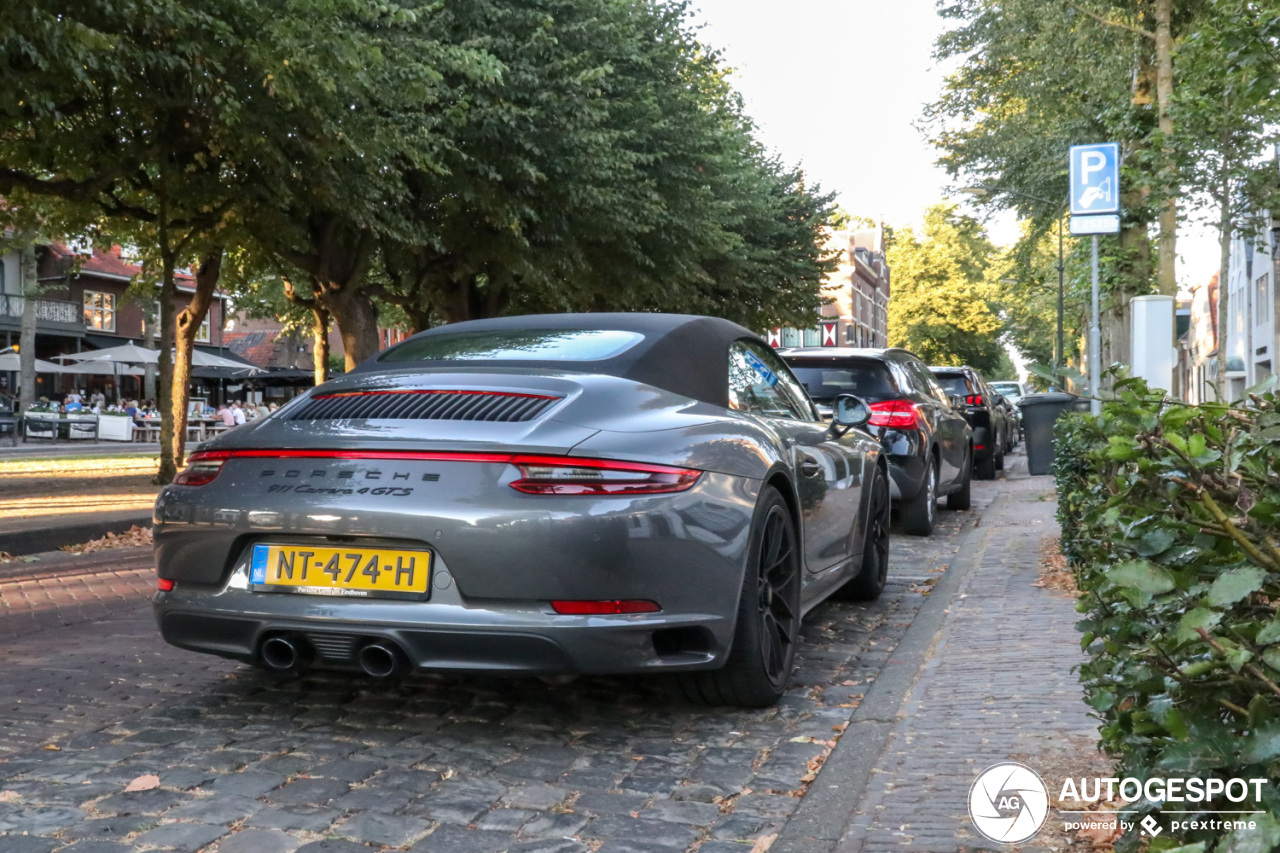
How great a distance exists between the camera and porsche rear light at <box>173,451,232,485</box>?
4.29m

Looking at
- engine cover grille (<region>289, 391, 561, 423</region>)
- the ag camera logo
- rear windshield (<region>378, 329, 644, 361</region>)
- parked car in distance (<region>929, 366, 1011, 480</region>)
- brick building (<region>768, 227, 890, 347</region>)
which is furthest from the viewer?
brick building (<region>768, 227, 890, 347</region>)

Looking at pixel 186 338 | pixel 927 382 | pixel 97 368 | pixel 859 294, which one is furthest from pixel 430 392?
pixel 859 294

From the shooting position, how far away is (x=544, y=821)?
3428 millimetres

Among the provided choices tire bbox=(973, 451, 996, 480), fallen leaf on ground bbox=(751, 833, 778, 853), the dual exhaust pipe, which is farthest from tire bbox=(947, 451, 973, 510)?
fallen leaf on ground bbox=(751, 833, 778, 853)

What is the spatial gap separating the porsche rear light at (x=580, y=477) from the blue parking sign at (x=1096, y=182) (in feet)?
23.7

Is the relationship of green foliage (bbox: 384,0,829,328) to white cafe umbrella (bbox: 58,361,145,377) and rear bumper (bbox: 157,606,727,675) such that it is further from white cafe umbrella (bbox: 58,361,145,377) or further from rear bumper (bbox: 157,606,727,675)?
white cafe umbrella (bbox: 58,361,145,377)

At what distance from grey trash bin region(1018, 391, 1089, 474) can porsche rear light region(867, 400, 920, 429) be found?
2.35 metres

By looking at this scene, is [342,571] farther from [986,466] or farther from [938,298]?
[938,298]

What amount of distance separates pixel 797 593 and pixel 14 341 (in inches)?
2005

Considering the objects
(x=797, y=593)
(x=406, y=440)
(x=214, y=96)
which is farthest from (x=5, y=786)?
(x=214, y=96)

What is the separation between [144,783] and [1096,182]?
342 inches

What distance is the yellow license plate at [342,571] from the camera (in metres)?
3.90

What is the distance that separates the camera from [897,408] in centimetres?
992

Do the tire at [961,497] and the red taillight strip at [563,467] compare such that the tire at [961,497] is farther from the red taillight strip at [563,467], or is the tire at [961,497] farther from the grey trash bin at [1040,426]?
the red taillight strip at [563,467]
